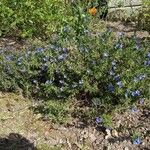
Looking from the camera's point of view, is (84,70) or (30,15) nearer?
(84,70)

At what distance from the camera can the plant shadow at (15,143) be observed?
446 cm

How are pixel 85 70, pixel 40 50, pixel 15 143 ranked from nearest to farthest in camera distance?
pixel 15 143
pixel 85 70
pixel 40 50

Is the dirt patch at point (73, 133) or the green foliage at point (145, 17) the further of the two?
the green foliage at point (145, 17)

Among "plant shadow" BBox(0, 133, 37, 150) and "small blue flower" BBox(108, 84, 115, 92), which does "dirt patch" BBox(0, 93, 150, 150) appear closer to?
"plant shadow" BBox(0, 133, 37, 150)

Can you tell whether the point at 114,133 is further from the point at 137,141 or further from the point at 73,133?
the point at 73,133

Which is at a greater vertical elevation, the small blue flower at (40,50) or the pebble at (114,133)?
the small blue flower at (40,50)

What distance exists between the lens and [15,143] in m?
4.52

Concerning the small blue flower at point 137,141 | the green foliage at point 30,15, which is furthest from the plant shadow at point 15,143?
the green foliage at point 30,15

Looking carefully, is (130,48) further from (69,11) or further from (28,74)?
(69,11)

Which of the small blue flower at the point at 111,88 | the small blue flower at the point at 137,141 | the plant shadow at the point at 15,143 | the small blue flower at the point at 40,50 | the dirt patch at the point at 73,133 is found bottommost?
the plant shadow at the point at 15,143

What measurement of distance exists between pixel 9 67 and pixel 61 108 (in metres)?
0.86

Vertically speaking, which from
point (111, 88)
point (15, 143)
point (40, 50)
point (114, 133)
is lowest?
point (15, 143)

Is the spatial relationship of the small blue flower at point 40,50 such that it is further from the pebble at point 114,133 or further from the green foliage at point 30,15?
the pebble at point 114,133

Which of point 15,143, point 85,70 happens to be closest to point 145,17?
point 85,70
